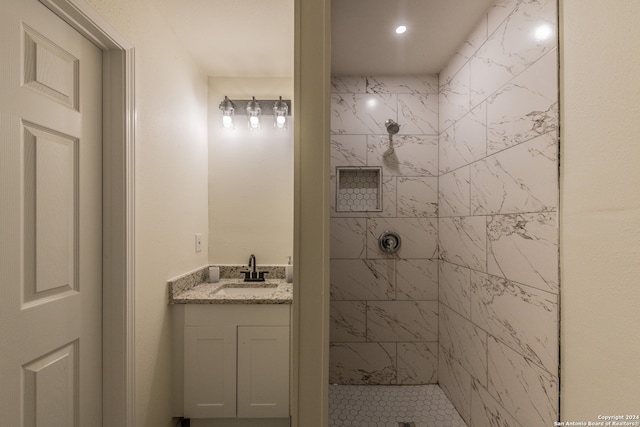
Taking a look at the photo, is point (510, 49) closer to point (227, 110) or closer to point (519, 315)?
point (519, 315)

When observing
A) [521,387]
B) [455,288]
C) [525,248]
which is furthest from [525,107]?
[521,387]

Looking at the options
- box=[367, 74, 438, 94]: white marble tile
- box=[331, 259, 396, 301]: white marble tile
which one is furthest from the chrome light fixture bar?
box=[331, 259, 396, 301]: white marble tile

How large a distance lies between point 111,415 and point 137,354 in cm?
22

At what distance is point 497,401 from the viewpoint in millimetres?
1090

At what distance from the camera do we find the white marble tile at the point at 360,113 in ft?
4.72

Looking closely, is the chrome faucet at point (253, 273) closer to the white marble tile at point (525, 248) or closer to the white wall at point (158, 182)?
the white wall at point (158, 182)

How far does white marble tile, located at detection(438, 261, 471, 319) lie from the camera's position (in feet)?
4.20

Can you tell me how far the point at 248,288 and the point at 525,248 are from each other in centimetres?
151

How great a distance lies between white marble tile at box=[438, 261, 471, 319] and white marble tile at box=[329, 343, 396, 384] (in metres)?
0.37

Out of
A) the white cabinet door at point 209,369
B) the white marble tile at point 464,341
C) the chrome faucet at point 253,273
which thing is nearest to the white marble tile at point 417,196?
the white marble tile at point 464,341

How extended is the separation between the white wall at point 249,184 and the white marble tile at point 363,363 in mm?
772

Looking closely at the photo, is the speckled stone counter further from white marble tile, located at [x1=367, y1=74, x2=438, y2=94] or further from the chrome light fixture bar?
white marble tile, located at [x1=367, y1=74, x2=438, y2=94]

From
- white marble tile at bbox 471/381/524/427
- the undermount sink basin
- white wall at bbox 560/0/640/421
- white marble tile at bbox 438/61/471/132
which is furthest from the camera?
the undermount sink basin

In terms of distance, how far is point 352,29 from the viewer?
1.27 metres
